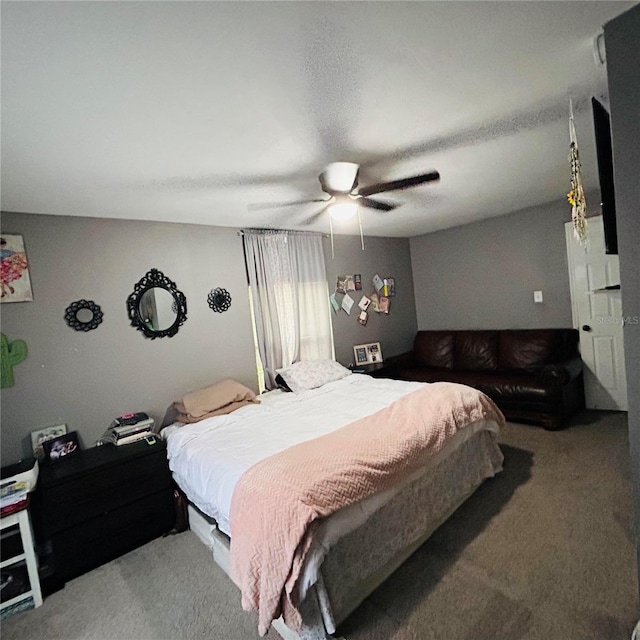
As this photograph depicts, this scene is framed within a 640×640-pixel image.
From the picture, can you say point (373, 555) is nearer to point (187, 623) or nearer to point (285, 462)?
point (285, 462)

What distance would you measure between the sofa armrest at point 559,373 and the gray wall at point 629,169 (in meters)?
2.45

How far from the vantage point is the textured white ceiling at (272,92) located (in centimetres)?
99

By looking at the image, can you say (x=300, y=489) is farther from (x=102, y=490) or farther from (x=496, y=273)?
(x=496, y=273)

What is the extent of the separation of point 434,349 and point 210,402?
123 inches

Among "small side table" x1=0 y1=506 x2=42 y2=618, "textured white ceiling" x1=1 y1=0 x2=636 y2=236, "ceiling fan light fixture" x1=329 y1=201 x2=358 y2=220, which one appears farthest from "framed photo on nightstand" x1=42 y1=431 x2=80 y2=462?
"ceiling fan light fixture" x1=329 y1=201 x2=358 y2=220

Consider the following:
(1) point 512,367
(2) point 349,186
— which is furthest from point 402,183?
(1) point 512,367

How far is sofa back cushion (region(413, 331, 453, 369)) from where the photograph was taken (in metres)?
4.60

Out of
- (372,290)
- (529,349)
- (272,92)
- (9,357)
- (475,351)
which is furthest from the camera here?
(372,290)

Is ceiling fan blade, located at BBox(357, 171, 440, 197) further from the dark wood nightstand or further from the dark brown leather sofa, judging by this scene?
the dark brown leather sofa

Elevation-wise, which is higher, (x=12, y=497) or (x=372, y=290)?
(x=372, y=290)

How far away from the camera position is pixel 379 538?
5.74ft

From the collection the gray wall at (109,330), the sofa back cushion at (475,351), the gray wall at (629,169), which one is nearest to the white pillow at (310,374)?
the gray wall at (109,330)

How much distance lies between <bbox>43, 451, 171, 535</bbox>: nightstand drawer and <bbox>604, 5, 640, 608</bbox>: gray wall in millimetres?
2510

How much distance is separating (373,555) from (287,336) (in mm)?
2272
